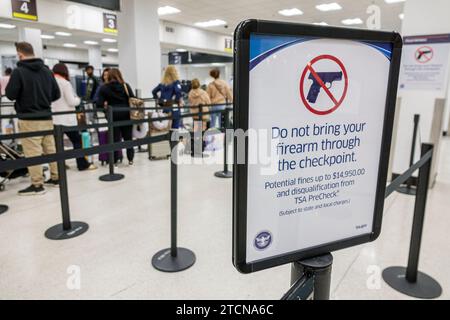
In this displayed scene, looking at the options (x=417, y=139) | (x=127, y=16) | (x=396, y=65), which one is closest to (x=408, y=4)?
(x=417, y=139)

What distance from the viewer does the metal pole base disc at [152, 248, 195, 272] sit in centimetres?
226

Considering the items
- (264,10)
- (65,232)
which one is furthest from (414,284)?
(264,10)

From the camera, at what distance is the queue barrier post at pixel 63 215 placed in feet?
8.79

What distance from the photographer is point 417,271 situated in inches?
86.5

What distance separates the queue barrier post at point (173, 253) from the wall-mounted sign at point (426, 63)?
318 cm

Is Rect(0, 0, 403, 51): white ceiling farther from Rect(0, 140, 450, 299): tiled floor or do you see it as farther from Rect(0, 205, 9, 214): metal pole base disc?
Rect(0, 140, 450, 299): tiled floor

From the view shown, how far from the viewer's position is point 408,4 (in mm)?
3855

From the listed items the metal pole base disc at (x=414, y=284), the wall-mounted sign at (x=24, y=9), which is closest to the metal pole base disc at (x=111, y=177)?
the metal pole base disc at (x=414, y=284)

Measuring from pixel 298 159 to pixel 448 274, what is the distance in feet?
7.26

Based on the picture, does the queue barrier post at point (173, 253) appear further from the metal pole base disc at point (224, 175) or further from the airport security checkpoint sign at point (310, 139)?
the metal pole base disc at point (224, 175)

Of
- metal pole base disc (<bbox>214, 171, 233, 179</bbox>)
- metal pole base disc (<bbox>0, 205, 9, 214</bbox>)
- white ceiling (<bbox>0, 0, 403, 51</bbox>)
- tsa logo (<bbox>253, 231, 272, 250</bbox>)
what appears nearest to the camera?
tsa logo (<bbox>253, 231, 272, 250</bbox>)

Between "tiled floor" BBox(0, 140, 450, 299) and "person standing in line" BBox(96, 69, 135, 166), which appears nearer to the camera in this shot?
"tiled floor" BBox(0, 140, 450, 299)

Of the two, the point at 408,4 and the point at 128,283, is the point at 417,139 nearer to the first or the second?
the point at 408,4

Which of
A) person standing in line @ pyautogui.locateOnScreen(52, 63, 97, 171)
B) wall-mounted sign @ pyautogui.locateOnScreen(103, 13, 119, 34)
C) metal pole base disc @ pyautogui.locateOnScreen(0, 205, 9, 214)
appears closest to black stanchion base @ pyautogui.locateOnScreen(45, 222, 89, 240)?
metal pole base disc @ pyautogui.locateOnScreen(0, 205, 9, 214)
